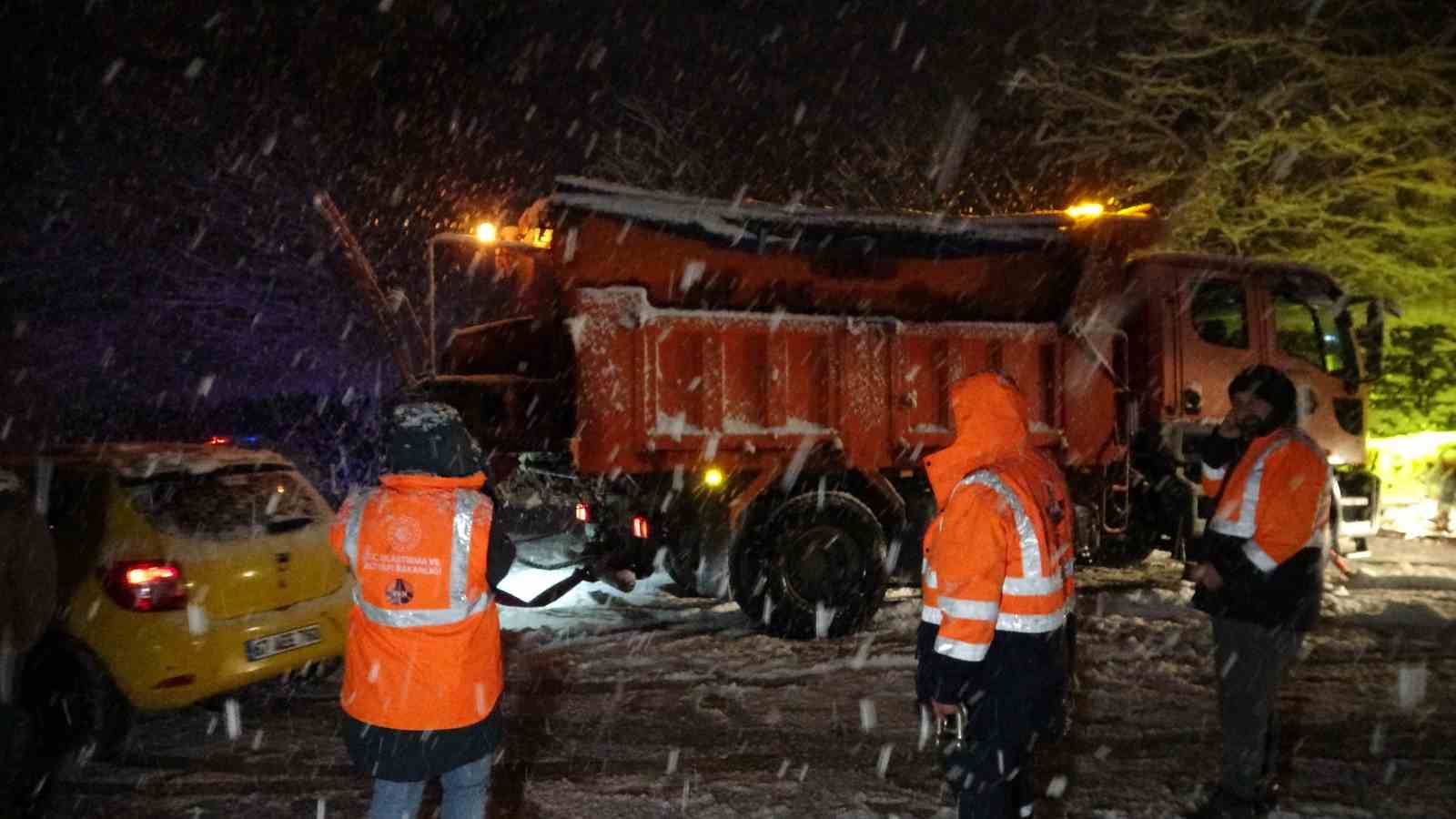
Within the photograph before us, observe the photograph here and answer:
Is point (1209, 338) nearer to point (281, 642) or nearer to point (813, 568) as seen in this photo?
point (813, 568)

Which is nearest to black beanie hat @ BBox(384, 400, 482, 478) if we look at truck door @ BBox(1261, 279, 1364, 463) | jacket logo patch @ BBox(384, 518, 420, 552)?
jacket logo patch @ BBox(384, 518, 420, 552)

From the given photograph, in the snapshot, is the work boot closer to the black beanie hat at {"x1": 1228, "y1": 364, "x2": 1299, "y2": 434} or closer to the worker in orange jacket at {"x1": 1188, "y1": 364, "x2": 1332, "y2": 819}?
the worker in orange jacket at {"x1": 1188, "y1": 364, "x2": 1332, "y2": 819}

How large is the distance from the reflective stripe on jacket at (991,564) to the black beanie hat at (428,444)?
1370 millimetres

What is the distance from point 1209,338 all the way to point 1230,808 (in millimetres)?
5156

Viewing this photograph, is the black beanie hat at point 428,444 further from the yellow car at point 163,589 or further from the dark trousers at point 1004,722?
the yellow car at point 163,589

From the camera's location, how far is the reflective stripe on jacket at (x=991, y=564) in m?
2.81

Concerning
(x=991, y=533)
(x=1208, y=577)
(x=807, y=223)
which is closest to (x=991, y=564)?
(x=991, y=533)

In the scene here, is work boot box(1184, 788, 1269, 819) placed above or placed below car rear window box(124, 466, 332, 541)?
below

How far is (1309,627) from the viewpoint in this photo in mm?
3801

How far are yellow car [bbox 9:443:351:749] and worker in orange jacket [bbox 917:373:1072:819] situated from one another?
11.3ft

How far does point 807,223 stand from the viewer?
6918 mm

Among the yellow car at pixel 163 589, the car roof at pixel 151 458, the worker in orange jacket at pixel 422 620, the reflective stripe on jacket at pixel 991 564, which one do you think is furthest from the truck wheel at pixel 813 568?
the worker in orange jacket at pixel 422 620

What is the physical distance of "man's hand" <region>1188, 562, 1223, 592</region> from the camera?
12.4ft

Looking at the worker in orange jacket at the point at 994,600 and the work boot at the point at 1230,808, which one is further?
the work boot at the point at 1230,808
